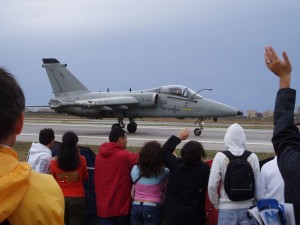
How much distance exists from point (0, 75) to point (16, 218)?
60 cm

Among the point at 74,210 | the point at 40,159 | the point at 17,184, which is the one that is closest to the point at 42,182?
the point at 17,184

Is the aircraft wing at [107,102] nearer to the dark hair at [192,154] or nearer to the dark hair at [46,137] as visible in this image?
the dark hair at [46,137]

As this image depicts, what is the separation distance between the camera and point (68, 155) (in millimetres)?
5766

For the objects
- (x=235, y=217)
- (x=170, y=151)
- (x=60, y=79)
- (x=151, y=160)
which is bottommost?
(x=235, y=217)

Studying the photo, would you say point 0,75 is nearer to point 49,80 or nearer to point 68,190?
point 68,190

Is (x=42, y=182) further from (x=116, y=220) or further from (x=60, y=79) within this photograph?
(x=60, y=79)

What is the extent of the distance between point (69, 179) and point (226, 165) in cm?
224

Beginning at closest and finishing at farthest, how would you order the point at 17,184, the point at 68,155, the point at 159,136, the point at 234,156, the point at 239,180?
the point at 17,184 → the point at 239,180 → the point at 234,156 → the point at 68,155 → the point at 159,136

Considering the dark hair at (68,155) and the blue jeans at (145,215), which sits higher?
the dark hair at (68,155)

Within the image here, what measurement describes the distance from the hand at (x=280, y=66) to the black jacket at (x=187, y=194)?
9.42 ft

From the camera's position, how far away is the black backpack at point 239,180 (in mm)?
4734

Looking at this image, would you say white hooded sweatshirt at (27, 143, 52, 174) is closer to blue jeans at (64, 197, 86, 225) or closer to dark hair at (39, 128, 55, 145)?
dark hair at (39, 128, 55, 145)

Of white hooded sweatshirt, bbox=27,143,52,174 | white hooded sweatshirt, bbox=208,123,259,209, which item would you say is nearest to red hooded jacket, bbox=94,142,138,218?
white hooded sweatshirt, bbox=27,143,52,174

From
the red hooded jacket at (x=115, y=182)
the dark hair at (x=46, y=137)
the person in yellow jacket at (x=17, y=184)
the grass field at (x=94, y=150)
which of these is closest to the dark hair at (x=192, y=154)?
the red hooded jacket at (x=115, y=182)
